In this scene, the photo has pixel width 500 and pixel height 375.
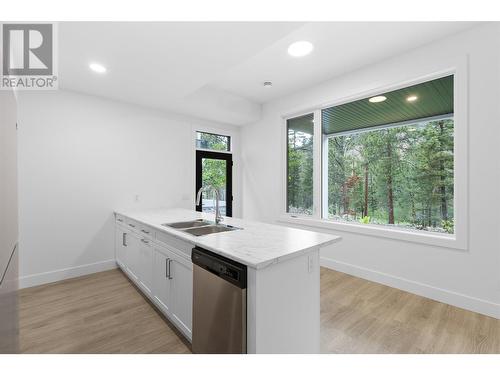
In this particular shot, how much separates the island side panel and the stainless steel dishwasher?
53mm

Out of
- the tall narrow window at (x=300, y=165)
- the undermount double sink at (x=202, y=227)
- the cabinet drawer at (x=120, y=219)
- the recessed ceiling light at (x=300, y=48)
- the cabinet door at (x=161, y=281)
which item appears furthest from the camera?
the tall narrow window at (x=300, y=165)

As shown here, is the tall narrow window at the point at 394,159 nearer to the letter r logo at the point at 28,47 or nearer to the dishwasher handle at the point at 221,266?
the dishwasher handle at the point at 221,266

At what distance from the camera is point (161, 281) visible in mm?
2107

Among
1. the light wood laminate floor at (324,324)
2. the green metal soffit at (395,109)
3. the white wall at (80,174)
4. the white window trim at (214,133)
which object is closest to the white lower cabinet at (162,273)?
the light wood laminate floor at (324,324)

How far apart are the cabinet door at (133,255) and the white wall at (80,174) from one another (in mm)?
768

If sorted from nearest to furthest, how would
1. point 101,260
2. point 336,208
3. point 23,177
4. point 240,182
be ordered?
point 23,177
point 101,260
point 336,208
point 240,182

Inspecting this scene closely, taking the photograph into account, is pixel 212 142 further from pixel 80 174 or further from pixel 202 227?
pixel 202 227

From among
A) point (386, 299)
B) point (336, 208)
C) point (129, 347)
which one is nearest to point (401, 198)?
point (336, 208)

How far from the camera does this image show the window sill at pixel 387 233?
238 cm

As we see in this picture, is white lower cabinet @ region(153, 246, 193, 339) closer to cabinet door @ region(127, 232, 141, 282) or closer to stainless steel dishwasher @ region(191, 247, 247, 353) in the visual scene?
stainless steel dishwasher @ region(191, 247, 247, 353)

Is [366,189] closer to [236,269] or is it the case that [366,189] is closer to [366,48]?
[366,48]

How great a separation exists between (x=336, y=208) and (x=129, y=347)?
3.07 metres

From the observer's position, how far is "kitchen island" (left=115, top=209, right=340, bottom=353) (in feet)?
4.14

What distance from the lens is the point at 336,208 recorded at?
3588 mm
